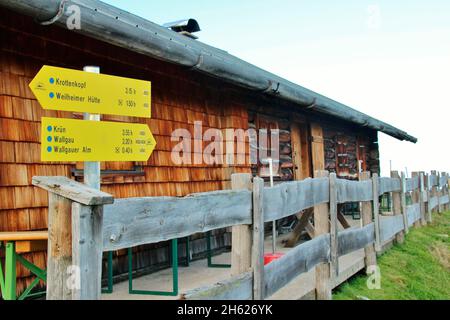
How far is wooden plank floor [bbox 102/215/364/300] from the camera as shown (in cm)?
465

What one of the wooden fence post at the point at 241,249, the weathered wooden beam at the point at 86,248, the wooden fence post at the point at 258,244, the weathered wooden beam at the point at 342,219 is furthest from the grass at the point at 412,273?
the weathered wooden beam at the point at 86,248

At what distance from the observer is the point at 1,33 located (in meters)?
4.38

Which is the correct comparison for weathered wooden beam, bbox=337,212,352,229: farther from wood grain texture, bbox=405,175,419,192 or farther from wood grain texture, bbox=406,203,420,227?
wood grain texture, bbox=405,175,419,192

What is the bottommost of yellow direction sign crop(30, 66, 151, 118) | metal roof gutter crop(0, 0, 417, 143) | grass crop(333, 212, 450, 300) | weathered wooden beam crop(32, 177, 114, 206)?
grass crop(333, 212, 450, 300)

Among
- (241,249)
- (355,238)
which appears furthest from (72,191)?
(355,238)

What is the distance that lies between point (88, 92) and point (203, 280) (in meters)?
3.33

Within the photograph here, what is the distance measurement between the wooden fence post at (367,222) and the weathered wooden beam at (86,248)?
16.6 ft

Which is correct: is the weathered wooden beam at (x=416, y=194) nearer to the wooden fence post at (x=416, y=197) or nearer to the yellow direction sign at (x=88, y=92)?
the wooden fence post at (x=416, y=197)

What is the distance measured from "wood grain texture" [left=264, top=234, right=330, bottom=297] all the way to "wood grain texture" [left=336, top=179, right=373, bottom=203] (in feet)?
2.72

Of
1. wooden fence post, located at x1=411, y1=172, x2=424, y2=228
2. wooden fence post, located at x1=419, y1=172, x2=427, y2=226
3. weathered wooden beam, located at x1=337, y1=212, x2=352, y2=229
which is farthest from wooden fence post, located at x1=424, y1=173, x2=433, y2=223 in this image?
weathered wooden beam, located at x1=337, y1=212, x2=352, y2=229

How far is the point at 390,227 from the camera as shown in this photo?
7938 mm

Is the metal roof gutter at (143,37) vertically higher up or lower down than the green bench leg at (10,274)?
higher up

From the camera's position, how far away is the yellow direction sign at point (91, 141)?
2.44 metres

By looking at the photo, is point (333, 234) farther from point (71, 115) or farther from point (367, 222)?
point (71, 115)
